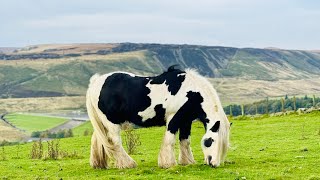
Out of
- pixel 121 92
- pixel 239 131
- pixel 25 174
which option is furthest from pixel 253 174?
pixel 239 131

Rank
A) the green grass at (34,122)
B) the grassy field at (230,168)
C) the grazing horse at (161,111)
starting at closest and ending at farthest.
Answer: the grassy field at (230,168)
the grazing horse at (161,111)
the green grass at (34,122)

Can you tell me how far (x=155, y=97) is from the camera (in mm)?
15578

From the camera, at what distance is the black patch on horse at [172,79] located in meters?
15.5

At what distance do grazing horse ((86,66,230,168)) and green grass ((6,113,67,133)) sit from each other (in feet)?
409

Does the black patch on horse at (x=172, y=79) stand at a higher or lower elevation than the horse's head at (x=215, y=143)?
higher

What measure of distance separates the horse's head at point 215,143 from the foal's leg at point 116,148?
9.42 ft

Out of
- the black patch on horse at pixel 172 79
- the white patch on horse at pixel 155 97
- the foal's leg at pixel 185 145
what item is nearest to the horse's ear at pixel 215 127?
the foal's leg at pixel 185 145

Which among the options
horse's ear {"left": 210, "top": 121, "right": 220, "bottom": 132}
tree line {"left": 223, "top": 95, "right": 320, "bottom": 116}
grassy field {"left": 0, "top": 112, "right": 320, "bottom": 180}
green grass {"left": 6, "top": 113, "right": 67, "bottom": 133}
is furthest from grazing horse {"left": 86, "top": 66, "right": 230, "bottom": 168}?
green grass {"left": 6, "top": 113, "right": 67, "bottom": 133}

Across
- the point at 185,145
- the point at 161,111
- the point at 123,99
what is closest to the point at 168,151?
the point at 185,145

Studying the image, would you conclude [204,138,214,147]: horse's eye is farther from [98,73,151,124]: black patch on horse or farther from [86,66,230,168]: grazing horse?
[98,73,151,124]: black patch on horse

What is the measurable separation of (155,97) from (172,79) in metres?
0.86

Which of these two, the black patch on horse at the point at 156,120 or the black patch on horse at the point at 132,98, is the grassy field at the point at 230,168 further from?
the black patch on horse at the point at 132,98

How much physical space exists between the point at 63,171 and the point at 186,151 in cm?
457

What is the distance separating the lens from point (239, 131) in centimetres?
3256
